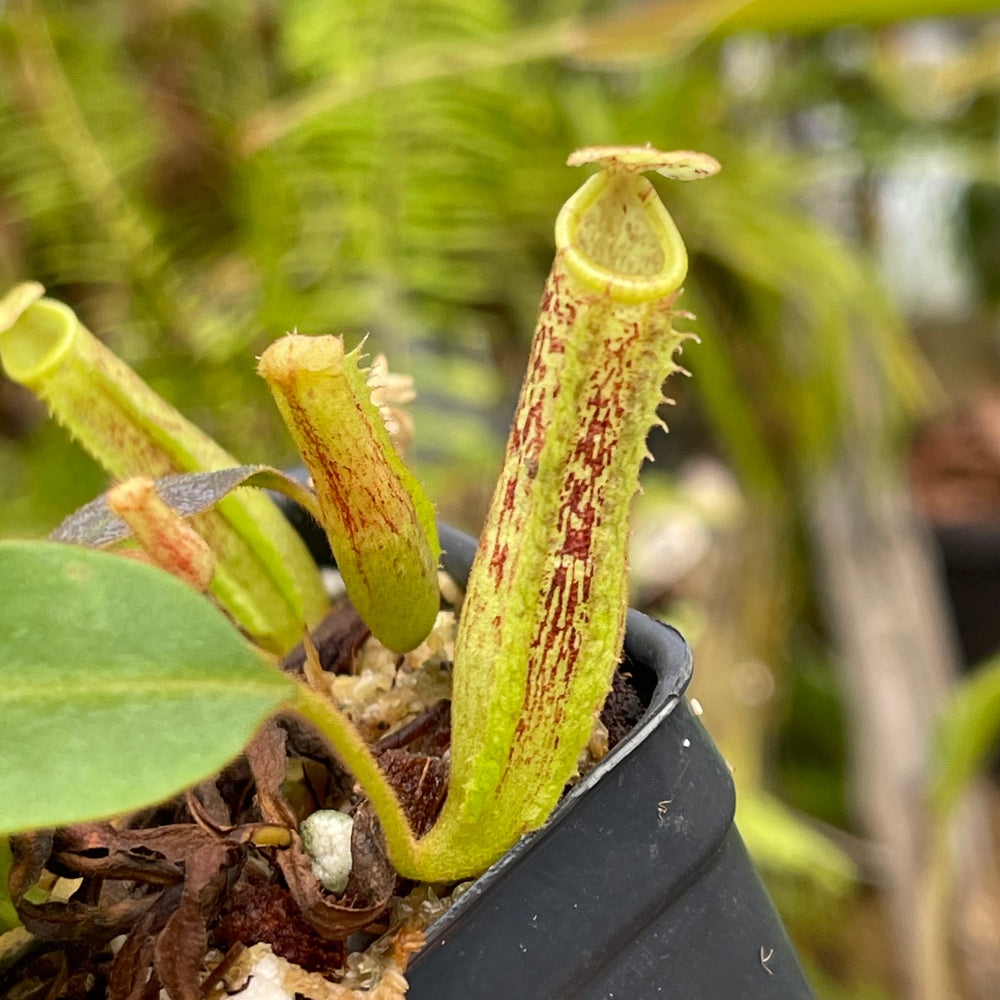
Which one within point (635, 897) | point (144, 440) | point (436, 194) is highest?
point (144, 440)

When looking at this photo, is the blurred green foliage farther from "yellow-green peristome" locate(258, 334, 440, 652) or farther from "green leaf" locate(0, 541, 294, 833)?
"green leaf" locate(0, 541, 294, 833)

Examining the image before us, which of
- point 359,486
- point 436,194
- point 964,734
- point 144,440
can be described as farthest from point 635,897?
point 436,194

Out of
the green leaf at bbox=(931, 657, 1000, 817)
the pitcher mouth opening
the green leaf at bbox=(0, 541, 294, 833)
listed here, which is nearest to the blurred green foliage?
the green leaf at bbox=(931, 657, 1000, 817)

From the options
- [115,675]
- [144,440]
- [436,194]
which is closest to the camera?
[115,675]

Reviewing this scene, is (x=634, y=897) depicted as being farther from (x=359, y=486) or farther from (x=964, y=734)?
(x=964, y=734)

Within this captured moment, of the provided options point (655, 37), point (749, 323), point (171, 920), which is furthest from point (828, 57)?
point (171, 920)

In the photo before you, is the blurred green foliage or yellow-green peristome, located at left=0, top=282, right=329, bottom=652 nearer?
yellow-green peristome, located at left=0, top=282, right=329, bottom=652
